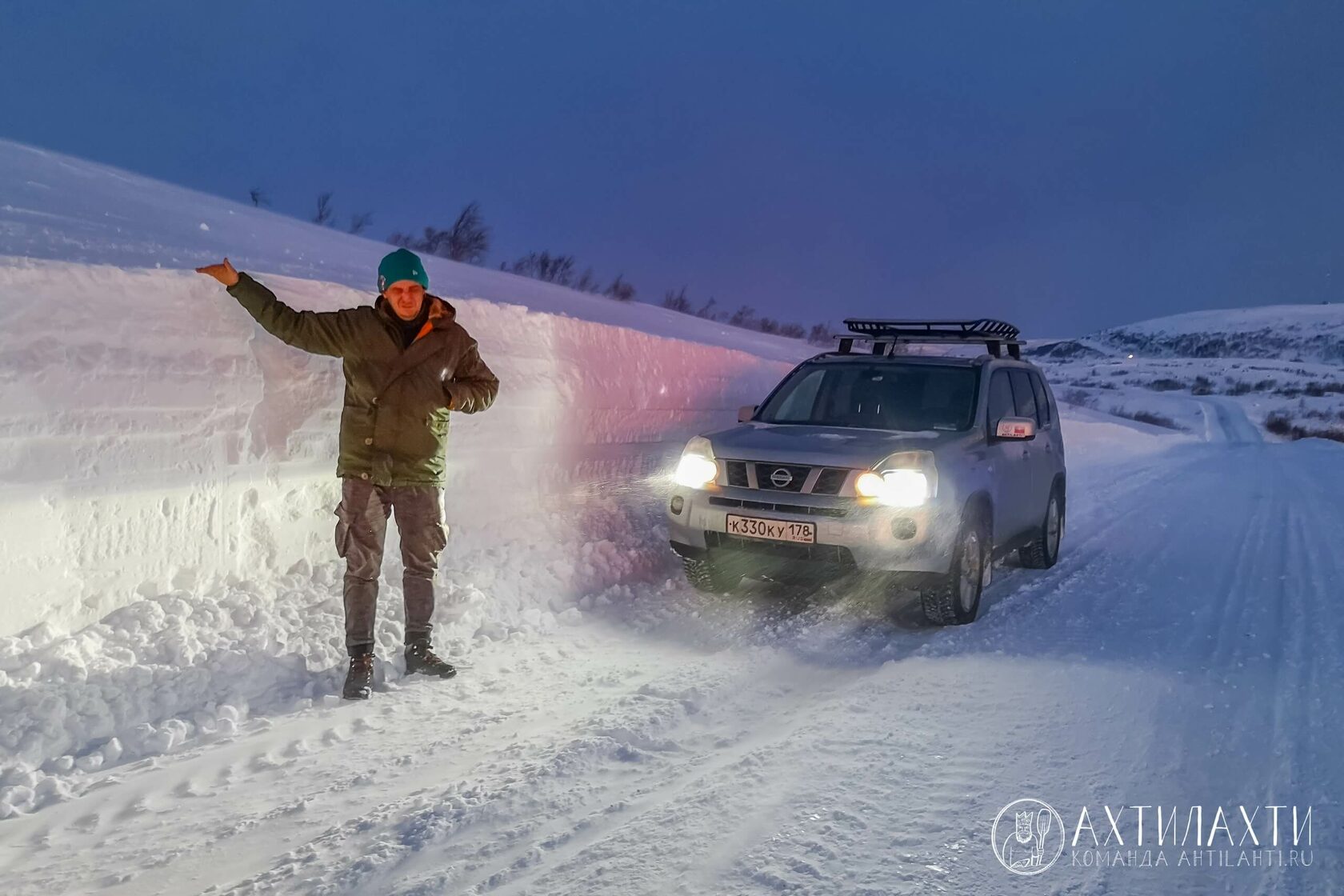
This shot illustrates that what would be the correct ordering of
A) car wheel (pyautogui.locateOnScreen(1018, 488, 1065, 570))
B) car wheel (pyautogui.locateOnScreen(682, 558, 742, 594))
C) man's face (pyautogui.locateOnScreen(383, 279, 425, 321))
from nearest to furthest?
man's face (pyautogui.locateOnScreen(383, 279, 425, 321))
car wheel (pyautogui.locateOnScreen(682, 558, 742, 594))
car wheel (pyautogui.locateOnScreen(1018, 488, 1065, 570))

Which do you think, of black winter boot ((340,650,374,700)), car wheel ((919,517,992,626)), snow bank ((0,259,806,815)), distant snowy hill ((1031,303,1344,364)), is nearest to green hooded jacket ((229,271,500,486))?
black winter boot ((340,650,374,700))

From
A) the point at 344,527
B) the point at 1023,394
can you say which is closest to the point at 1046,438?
the point at 1023,394

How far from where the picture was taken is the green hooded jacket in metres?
4.31

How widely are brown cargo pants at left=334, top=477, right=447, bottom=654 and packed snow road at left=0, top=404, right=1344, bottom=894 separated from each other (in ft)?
1.26

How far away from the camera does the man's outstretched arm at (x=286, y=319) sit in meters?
4.11

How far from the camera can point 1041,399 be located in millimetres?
8008

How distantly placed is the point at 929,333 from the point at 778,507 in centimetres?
250

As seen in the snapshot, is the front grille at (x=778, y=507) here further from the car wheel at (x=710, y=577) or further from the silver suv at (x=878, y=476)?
the car wheel at (x=710, y=577)

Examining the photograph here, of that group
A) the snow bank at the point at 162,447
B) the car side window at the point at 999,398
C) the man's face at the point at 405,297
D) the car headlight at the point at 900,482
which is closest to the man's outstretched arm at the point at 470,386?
the man's face at the point at 405,297

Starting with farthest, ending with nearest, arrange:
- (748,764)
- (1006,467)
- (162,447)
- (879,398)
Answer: (879,398) → (1006,467) → (162,447) → (748,764)

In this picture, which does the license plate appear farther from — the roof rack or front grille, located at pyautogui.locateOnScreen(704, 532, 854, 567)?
the roof rack

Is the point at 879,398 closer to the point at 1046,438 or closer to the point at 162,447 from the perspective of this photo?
the point at 1046,438

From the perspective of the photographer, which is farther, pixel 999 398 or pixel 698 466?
pixel 999 398

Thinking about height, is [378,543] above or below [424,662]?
above
